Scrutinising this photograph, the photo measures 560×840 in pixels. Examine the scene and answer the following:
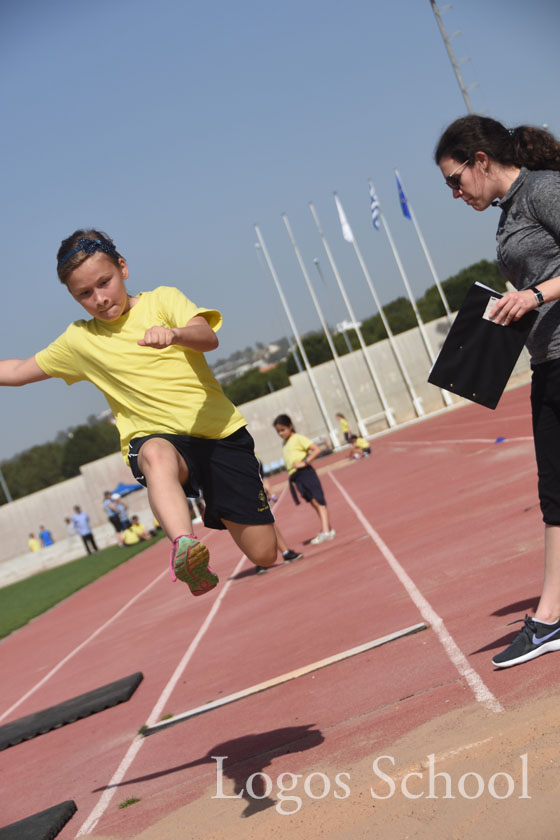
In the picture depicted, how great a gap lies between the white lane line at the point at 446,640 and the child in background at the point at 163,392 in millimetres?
1144

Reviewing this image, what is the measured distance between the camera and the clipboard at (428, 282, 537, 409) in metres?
4.09

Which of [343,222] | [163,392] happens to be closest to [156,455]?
[163,392]

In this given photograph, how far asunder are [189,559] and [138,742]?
2773 mm

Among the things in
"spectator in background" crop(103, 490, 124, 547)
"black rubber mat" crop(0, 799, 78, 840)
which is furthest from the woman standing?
"spectator in background" crop(103, 490, 124, 547)

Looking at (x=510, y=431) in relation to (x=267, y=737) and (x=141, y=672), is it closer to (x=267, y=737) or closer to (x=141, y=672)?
(x=141, y=672)

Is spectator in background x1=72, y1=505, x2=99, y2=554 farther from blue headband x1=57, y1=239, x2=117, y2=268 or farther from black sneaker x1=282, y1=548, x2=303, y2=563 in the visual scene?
blue headband x1=57, y1=239, x2=117, y2=268

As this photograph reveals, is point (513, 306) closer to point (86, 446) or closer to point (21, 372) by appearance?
point (21, 372)

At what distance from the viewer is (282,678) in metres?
6.09

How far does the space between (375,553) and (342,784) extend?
6.37 metres

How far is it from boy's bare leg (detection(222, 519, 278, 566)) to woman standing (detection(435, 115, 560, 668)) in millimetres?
1242

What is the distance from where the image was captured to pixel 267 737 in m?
4.98

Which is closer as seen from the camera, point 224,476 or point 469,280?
point 224,476

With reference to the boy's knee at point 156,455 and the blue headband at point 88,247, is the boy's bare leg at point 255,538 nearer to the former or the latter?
the boy's knee at point 156,455

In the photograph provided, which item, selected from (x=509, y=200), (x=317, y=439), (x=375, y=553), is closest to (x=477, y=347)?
(x=509, y=200)
